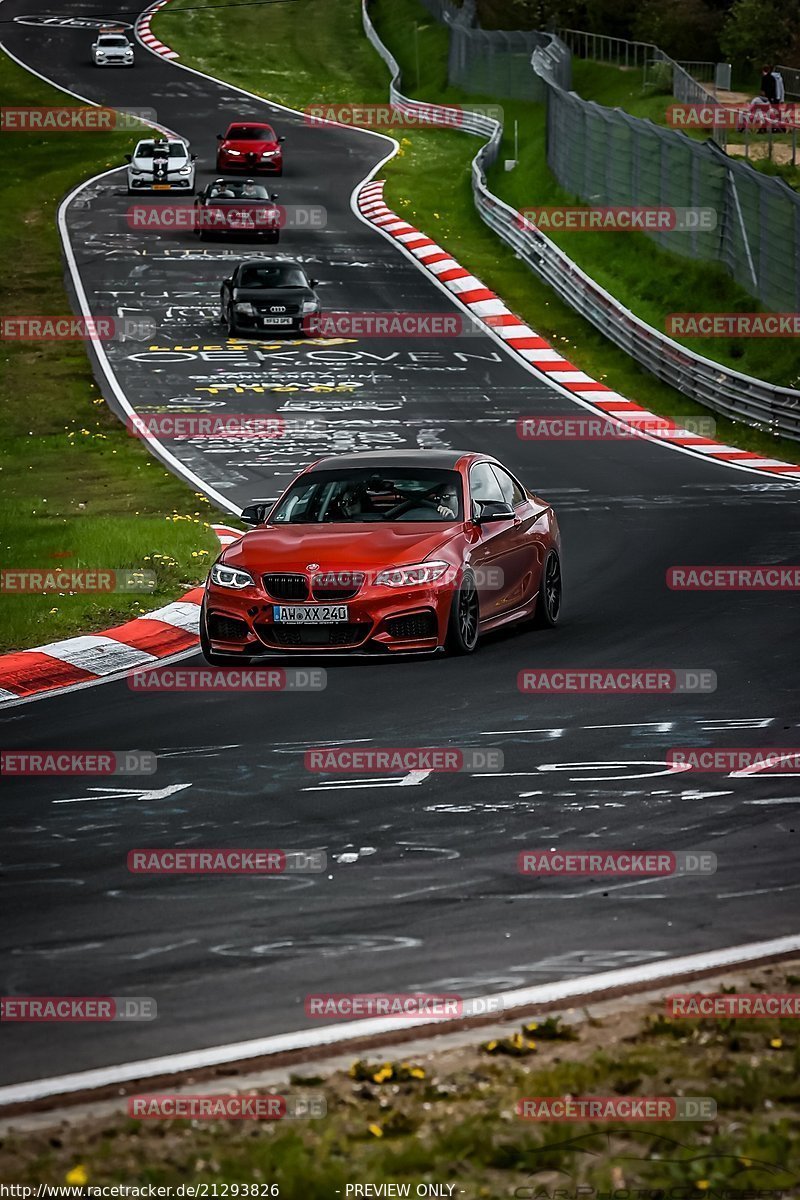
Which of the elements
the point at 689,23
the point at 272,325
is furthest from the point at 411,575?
the point at 689,23

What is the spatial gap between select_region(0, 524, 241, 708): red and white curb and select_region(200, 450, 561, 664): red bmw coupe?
78 cm

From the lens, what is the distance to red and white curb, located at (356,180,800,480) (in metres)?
27.0

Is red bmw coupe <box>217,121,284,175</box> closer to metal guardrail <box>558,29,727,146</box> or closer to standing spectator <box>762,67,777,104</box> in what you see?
metal guardrail <box>558,29,727,146</box>

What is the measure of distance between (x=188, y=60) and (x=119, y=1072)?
73.4 metres

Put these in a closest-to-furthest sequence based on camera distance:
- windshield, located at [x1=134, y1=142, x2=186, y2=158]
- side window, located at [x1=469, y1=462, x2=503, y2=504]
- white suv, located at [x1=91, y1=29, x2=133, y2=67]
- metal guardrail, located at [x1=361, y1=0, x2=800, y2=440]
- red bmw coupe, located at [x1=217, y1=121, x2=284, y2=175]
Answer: side window, located at [x1=469, y1=462, x2=503, y2=504], metal guardrail, located at [x1=361, y1=0, x2=800, y2=440], windshield, located at [x1=134, y1=142, x2=186, y2=158], red bmw coupe, located at [x1=217, y1=121, x2=284, y2=175], white suv, located at [x1=91, y1=29, x2=133, y2=67]

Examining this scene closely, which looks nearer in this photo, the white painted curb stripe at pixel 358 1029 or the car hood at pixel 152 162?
the white painted curb stripe at pixel 358 1029

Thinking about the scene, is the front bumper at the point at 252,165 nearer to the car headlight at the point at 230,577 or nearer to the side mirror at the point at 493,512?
the side mirror at the point at 493,512

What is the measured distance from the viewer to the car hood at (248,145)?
51438 mm

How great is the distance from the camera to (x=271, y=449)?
26578 millimetres

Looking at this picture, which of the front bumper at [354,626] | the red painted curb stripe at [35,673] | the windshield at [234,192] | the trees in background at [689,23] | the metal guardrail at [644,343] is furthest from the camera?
the trees in background at [689,23]

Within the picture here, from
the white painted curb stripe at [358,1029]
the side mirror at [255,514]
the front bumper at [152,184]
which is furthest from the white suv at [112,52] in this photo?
the white painted curb stripe at [358,1029]

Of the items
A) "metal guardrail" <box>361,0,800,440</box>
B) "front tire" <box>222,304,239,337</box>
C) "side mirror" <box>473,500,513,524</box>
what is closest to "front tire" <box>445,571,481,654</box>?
"side mirror" <box>473,500,513,524</box>

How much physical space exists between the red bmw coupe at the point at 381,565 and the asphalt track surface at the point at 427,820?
320mm

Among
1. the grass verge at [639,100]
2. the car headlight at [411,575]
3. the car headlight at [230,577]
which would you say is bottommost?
the grass verge at [639,100]
